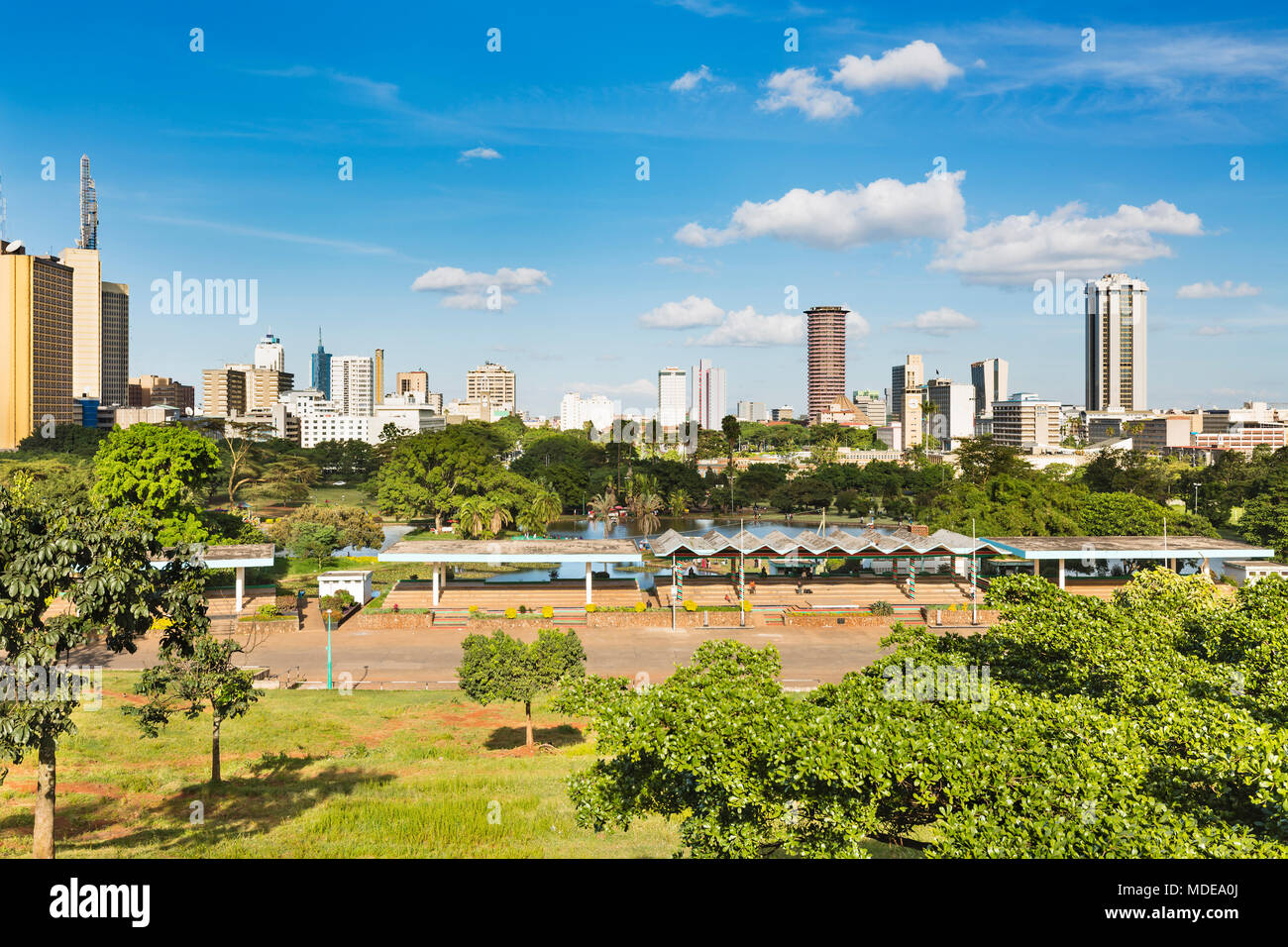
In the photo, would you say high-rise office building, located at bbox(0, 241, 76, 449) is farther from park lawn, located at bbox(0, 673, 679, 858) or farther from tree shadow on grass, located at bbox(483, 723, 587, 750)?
tree shadow on grass, located at bbox(483, 723, 587, 750)

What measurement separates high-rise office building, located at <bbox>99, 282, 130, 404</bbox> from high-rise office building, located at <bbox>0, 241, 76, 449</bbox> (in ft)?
113

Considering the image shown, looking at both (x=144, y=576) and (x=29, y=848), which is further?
(x=29, y=848)

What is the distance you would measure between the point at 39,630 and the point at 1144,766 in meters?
12.9

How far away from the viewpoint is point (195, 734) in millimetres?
23312

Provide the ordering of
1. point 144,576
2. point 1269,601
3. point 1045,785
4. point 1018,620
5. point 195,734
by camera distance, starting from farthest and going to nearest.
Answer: point 195,734, point 1269,601, point 1018,620, point 144,576, point 1045,785

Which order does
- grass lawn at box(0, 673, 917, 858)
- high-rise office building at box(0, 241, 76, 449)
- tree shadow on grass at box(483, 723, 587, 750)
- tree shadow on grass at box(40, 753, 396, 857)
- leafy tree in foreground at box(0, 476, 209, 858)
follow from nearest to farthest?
1. leafy tree in foreground at box(0, 476, 209, 858)
2. grass lawn at box(0, 673, 917, 858)
3. tree shadow on grass at box(40, 753, 396, 857)
4. tree shadow on grass at box(483, 723, 587, 750)
5. high-rise office building at box(0, 241, 76, 449)

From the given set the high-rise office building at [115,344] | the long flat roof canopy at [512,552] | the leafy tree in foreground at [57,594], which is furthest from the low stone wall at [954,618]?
the high-rise office building at [115,344]

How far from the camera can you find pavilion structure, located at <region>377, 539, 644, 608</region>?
135ft

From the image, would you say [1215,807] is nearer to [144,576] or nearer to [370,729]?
[144,576]

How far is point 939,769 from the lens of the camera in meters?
9.77

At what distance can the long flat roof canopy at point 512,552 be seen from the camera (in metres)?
41.2

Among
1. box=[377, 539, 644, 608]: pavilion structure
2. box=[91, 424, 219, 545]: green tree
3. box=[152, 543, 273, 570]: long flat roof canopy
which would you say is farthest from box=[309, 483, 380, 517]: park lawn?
box=[377, 539, 644, 608]: pavilion structure
